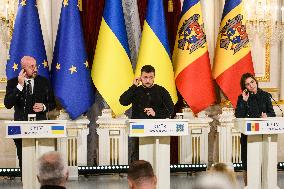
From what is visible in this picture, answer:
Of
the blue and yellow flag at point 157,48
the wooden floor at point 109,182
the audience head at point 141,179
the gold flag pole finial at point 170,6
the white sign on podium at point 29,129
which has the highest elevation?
the gold flag pole finial at point 170,6

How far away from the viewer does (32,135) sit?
5.16m

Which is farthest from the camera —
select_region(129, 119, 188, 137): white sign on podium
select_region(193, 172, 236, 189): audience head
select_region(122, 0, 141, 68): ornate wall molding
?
select_region(122, 0, 141, 68): ornate wall molding

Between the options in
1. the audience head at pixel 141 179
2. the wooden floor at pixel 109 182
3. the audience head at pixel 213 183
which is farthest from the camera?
the wooden floor at pixel 109 182

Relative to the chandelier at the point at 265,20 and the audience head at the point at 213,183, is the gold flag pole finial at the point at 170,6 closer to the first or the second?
the chandelier at the point at 265,20

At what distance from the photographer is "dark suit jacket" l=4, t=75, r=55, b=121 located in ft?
18.7

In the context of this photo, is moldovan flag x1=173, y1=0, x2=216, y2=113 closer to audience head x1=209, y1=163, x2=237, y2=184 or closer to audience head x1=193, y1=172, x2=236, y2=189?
audience head x1=209, y1=163, x2=237, y2=184

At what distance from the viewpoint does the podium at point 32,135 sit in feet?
16.9

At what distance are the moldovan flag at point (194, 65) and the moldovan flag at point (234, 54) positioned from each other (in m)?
0.22

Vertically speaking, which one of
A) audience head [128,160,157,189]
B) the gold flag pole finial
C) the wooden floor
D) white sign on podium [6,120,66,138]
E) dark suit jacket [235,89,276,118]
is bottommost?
the wooden floor

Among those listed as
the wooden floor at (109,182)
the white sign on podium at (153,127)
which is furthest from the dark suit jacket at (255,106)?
the wooden floor at (109,182)

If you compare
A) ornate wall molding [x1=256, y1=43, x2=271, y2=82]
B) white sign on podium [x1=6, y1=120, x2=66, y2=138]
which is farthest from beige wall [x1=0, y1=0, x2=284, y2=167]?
white sign on podium [x1=6, y1=120, x2=66, y2=138]

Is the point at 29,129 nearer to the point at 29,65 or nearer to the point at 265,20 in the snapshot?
the point at 29,65

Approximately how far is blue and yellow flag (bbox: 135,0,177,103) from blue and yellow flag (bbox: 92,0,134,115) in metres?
0.23

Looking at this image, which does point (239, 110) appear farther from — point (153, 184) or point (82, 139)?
point (153, 184)
